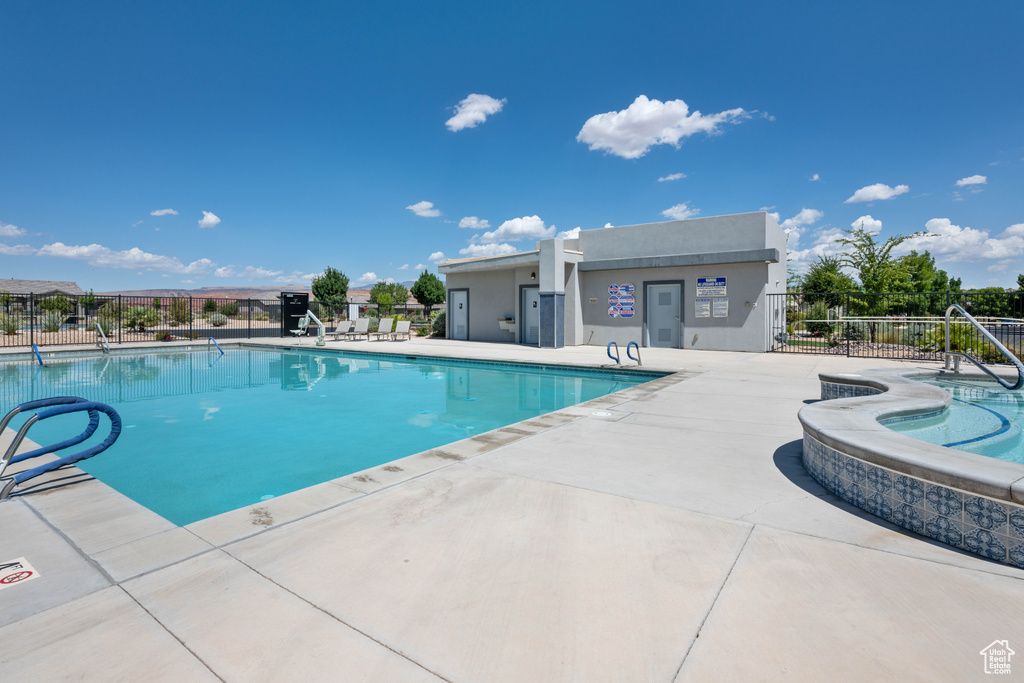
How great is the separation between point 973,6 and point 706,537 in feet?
59.4

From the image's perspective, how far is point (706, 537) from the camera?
2.64 m

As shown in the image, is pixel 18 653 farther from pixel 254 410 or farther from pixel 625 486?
pixel 254 410

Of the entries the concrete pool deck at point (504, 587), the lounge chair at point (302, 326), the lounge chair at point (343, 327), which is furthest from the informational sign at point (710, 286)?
the lounge chair at point (302, 326)

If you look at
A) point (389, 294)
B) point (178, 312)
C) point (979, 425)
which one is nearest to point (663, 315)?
point (979, 425)

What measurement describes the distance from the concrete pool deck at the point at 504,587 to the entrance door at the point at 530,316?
14.4 meters

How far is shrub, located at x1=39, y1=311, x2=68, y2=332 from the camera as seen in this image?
872 inches

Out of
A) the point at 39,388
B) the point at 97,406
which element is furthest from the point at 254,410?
the point at 39,388

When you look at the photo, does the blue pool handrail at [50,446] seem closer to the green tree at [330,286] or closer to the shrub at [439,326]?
the shrub at [439,326]

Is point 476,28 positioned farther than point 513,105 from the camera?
No

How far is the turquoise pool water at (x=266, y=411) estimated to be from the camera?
15.8ft

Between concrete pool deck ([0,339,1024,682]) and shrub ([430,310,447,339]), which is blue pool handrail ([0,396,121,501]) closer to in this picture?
concrete pool deck ([0,339,1024,682])

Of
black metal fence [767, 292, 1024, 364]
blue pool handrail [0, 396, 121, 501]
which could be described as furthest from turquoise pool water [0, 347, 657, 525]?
black metal fence [767, 292, 1024, 364]

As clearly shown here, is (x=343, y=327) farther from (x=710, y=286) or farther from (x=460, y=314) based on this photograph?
(x=710, y=286)

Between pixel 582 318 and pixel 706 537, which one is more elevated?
pixel 582 318
